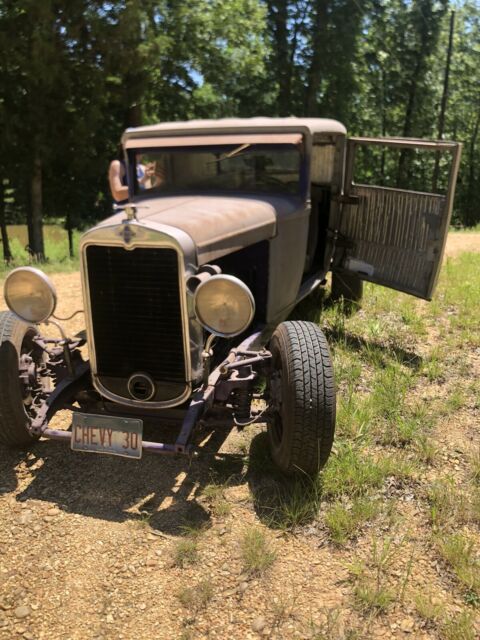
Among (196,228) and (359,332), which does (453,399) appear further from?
(196,228)

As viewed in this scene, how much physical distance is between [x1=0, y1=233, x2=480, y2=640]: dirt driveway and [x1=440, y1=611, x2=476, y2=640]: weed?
5 centimetres

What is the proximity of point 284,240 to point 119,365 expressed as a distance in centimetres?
162

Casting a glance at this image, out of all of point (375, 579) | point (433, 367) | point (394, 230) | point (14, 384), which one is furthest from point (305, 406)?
point (394, 230)

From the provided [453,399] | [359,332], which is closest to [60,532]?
[453,399]

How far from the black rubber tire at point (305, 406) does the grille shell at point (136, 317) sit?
1.91ft

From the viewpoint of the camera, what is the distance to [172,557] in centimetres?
259

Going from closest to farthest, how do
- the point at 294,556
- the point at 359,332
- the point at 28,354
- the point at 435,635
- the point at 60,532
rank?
the point at 435,635
the point at 294,556
the point at 60,532
the point at 28,354
the point at 359,332

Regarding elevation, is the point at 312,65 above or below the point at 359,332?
above

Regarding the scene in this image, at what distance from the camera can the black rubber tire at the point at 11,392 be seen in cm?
315

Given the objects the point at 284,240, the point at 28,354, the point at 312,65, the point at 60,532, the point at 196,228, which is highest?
the point at 312,65

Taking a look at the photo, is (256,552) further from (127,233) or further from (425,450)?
(127,233)

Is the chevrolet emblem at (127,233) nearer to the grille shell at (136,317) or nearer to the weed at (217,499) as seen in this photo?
the grille shell at (136,317)

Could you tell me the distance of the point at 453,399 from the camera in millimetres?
3859

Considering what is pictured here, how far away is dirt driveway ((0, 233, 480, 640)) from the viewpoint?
7.36 ft
